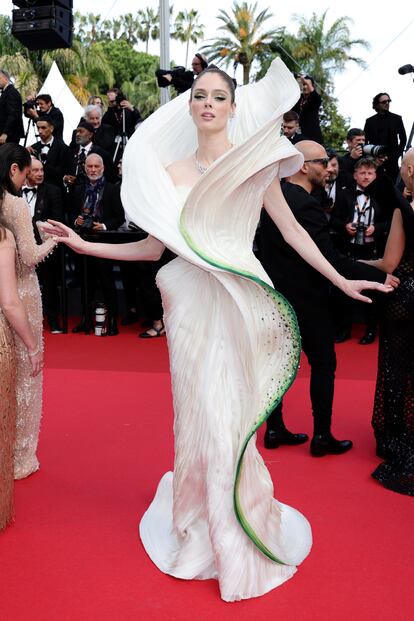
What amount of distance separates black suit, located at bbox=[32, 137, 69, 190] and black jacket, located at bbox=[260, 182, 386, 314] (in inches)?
208

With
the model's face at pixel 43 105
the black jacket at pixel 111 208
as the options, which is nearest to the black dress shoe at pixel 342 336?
the black jacket at pixel 111 208

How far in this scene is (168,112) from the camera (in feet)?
9.55

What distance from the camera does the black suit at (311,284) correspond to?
153 inches

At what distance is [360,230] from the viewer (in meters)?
7.14

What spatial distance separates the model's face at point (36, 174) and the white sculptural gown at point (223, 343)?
4.80 m

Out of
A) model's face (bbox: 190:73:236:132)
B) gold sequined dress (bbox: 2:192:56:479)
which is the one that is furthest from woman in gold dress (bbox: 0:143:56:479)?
model's face (bbox: 190:73:236:132)

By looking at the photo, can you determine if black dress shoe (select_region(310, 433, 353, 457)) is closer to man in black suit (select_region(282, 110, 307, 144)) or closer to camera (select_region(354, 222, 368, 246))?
camera (select_region(354, 222, 368, 246))

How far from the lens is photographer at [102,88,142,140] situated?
9258 millimetres

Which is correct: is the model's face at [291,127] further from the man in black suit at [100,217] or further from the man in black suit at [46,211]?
the man in black suit at [46,211]

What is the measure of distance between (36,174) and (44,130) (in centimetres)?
151

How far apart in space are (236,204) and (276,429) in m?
1.90

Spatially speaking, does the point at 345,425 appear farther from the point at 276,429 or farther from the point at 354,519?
the point at 354,519

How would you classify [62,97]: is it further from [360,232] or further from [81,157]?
[360,232]

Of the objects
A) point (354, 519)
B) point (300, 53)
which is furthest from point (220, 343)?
point (300, 53)
